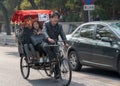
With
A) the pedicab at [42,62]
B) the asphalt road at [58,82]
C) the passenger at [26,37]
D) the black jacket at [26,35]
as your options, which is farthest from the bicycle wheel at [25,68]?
the black jacket at [26,35]

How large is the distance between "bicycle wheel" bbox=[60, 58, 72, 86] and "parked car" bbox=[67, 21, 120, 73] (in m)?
1.66

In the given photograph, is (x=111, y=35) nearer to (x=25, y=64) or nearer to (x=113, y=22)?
(x=113, y=22)

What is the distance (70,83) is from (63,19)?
25.8 meters

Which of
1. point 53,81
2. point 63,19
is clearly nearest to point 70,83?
point 53,81

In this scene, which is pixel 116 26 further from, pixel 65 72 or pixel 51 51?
pixel 65 72

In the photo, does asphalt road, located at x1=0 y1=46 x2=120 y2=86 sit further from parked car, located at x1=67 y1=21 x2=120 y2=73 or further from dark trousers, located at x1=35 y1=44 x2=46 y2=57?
dark trousers, located at x1=35 y1=44 x2=46 y2=57

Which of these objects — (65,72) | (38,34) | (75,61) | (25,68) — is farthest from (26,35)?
(75,61)

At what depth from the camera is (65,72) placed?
985 centimetres

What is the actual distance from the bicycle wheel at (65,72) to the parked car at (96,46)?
166 centimetres

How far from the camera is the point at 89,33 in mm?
12391

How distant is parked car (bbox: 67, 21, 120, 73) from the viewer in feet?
36.3

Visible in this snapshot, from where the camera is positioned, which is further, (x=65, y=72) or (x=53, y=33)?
(x=53, y=33)

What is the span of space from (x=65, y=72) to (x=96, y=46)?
216cm

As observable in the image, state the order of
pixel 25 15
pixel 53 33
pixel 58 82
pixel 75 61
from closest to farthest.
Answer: pixel 53 33
pixel 58 82
pixel 25 15
pixel 75 61
